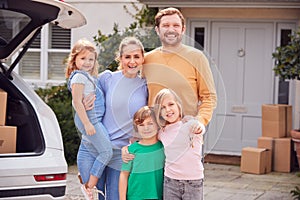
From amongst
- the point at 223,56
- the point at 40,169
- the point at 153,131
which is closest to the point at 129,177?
the point at 153,131

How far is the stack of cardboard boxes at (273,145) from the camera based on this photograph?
35.6ft

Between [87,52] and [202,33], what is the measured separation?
22.2ft

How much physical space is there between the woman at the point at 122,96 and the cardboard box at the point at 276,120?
6030 mm

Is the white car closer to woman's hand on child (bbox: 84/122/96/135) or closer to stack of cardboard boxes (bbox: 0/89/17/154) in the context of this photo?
stack of cardboard boxes (bbox: 0/89/17/154)

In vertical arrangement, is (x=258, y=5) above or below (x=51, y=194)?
above

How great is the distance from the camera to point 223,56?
1184 centimetres

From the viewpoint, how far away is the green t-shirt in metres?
5.11

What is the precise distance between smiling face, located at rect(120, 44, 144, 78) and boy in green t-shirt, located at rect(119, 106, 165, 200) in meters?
0.31

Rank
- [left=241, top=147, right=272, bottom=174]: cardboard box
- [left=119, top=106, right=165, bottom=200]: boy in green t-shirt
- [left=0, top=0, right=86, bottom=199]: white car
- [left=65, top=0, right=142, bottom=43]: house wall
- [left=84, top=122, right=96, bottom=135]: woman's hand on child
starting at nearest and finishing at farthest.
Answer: [left=119, top=106, right=165, bottom=200]: boy in green t-shirt < [left=84, top=122, right=96, bottom=135]: woman's hand on child < [left=0, top=0, right=86, bottom=199]: white car < [left=241, top=147, right=272, bottom=174]: cardboard box < [left=65, top=0, right=142, bottom=43]: house wall

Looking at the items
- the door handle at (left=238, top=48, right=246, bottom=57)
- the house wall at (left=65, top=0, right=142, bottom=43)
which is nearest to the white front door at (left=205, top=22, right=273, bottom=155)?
the door handle at (left=238, top=48, right=246, bottom=57)

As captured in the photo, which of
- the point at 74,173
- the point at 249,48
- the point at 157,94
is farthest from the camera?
the point at 249,48

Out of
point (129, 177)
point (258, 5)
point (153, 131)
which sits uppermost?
point (258, 5)

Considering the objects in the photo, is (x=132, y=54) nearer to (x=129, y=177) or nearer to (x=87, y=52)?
(x=87, y=52)

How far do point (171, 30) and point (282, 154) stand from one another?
643 cm
